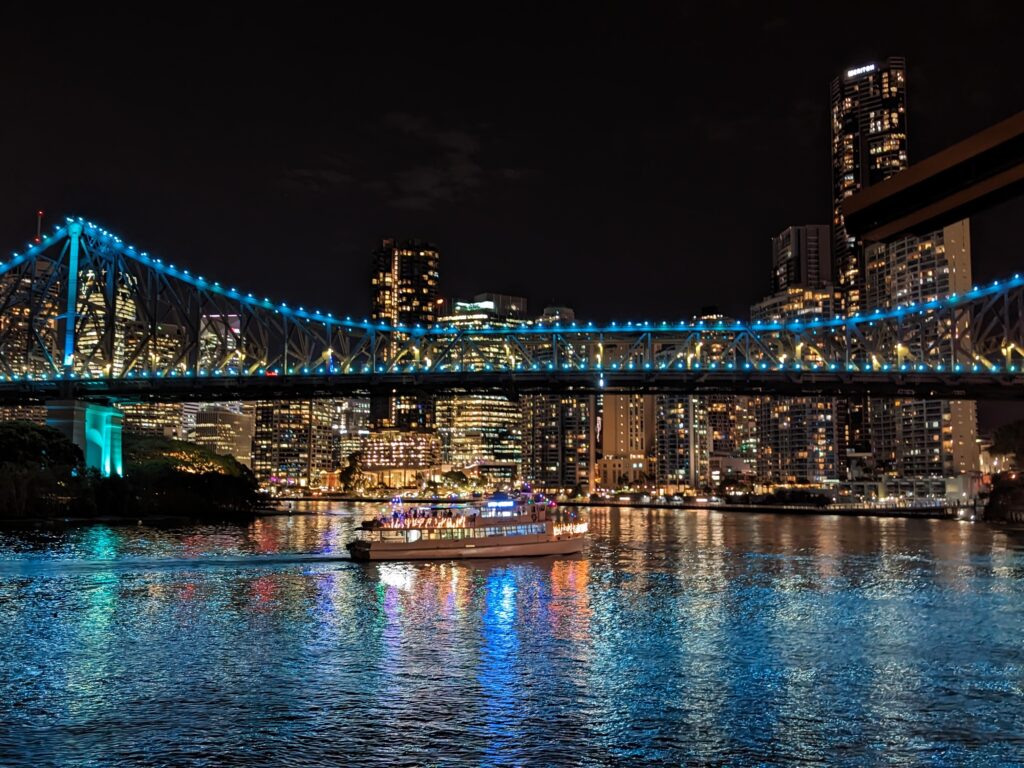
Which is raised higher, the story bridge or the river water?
the story bridge

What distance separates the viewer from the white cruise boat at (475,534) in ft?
176

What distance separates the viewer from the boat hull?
52.8m

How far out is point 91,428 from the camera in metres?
86.8

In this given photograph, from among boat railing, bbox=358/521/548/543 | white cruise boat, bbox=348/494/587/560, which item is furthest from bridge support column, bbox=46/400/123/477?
boat railing, bbox=358/521/548/543

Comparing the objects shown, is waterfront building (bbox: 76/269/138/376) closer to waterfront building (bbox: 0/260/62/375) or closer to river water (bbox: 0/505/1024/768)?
waterfront building (bbox: 0/260/62/375)

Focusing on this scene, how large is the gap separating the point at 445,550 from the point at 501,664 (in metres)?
29.1

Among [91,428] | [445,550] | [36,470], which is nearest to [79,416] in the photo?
[91,428]

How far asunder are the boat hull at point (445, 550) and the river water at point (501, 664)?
2096 mm

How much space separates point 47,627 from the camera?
30.5 m

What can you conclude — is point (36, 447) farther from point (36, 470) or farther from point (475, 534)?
point (475, 534)

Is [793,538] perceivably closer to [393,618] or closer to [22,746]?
[393,618]

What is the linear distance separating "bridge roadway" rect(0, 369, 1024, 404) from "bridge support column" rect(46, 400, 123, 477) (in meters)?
1.15

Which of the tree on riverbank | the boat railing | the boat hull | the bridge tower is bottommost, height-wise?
the boat hull

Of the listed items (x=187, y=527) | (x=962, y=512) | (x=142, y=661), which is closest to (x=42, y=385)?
(x=187, y=527)
